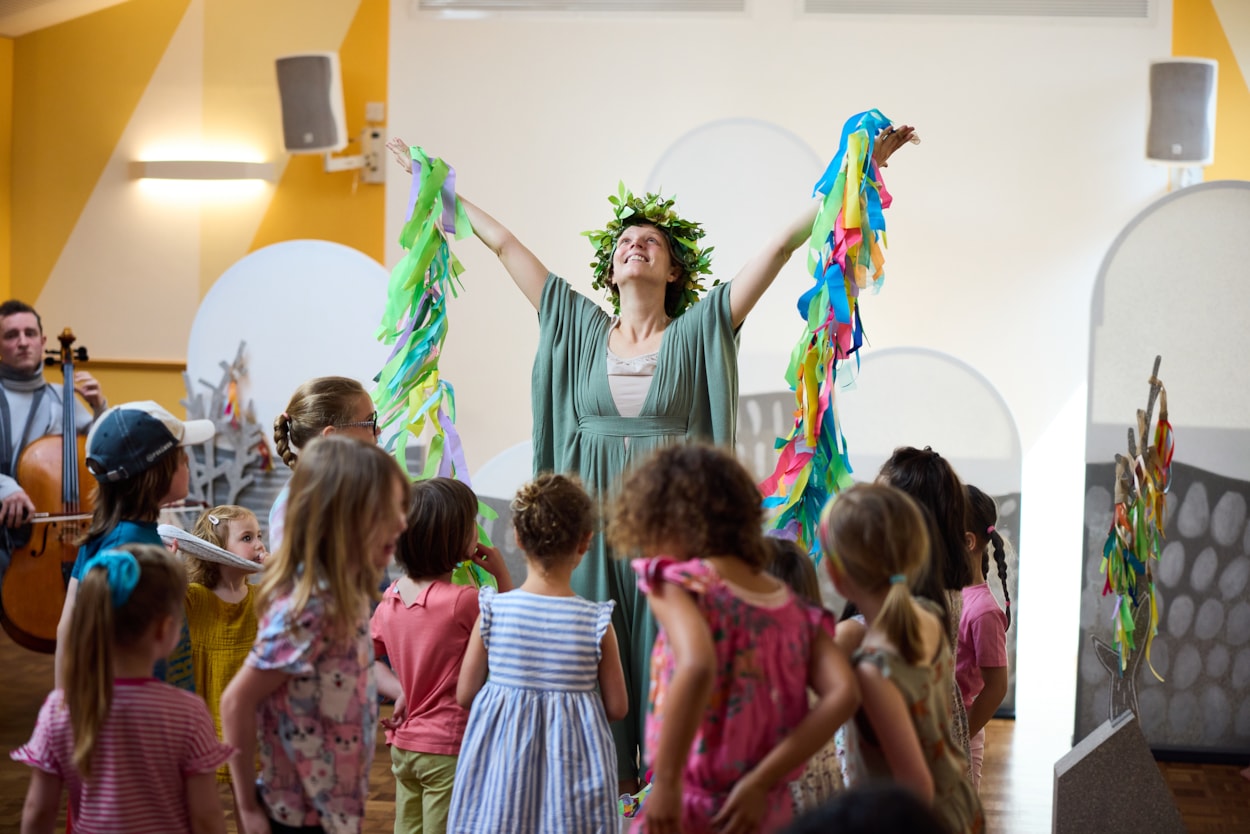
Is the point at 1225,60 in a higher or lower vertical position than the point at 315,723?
higher

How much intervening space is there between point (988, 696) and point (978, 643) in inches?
3.9

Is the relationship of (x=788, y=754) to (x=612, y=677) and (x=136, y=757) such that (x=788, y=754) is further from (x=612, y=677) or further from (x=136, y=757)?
(x=136, y=757)

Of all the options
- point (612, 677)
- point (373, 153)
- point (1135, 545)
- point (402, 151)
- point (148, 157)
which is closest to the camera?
point (612, 677)

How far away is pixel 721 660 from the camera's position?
5.11ft

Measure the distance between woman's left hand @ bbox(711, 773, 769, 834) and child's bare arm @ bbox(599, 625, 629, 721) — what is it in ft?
1.70

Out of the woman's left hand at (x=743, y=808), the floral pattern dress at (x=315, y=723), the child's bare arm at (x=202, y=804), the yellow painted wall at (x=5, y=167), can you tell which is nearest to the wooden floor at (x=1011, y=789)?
the floral pattern dress at (x=315, y=723)

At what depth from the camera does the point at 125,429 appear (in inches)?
76.0

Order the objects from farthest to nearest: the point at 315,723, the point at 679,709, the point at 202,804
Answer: the point at 315,723, the point at 202,804, the point at 679,709

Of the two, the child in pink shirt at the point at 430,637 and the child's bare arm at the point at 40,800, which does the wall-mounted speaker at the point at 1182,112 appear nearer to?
the child in pink shirt at the point at 430,637

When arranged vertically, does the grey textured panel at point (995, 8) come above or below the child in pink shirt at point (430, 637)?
above

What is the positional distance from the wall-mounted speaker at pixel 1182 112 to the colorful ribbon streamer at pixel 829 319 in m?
3.02

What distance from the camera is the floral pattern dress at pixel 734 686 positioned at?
1.56 metres

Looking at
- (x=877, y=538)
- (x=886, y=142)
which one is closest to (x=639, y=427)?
(x=886, y=142)

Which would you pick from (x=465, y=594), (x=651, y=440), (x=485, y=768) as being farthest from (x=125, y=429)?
(x=651, y=440)
